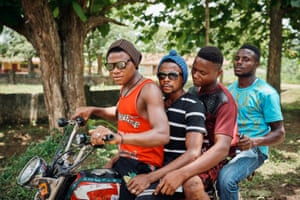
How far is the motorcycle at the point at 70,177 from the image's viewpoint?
77.6 inches

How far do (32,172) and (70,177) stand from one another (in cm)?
29

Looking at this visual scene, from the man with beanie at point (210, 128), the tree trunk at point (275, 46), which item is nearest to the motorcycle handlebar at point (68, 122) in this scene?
the man with beanie at point (210, 128)

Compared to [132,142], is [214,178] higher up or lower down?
lower down

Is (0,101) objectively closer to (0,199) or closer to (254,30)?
(0,199)

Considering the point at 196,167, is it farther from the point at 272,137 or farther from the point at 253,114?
the point at 253,114

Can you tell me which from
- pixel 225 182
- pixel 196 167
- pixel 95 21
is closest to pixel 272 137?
pixel 225 182

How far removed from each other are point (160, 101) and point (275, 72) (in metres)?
8.55

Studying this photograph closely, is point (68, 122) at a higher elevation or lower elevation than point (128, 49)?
lower

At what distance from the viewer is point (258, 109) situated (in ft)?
10.0

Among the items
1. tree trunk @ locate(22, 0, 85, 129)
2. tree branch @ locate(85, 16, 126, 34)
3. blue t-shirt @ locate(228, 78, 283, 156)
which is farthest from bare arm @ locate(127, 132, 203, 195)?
tree branch @ locate(85, 16, 126, 34)

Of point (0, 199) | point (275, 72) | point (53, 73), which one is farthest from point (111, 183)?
point (275, 72)

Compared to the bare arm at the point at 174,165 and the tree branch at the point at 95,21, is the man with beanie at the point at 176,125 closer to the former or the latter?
the bare arm at the point at 174,165

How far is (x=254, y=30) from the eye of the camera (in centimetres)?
1138

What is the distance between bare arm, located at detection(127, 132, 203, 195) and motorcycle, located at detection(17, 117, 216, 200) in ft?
0.54
